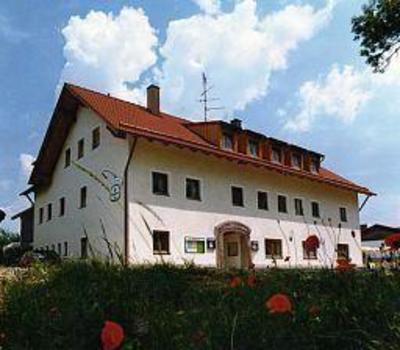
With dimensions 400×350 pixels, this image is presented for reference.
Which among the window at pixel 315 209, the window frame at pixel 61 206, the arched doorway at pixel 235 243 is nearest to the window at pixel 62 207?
the window frame at pixel 61 206

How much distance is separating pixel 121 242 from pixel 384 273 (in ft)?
62.3

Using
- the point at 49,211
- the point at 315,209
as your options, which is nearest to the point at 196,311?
the point at 49,211

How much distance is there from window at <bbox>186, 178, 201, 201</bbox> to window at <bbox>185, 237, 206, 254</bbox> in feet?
5.93

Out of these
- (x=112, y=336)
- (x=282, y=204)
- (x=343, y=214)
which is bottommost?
(x=112, y=336)

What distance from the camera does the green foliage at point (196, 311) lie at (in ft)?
11.3

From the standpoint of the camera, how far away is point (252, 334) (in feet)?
11.6

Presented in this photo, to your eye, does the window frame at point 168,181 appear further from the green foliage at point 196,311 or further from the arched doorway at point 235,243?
the green foliage at point 196,311

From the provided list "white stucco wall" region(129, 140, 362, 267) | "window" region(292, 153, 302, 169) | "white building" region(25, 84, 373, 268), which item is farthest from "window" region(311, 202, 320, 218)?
"window" region(292, 153, 302, 169)

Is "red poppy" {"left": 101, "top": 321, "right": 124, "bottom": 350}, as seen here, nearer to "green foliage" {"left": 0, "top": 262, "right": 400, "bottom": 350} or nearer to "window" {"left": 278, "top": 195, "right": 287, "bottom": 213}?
"green foliage" {"left": 0, "top": 262, "right": 400, "bottom": 350}

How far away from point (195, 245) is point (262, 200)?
6.03 m

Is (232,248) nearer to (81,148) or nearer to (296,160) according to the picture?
(296,160)

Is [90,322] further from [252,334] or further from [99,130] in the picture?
[99,130]

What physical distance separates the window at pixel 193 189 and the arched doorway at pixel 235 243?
1.74m

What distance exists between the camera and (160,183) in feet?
82.5
